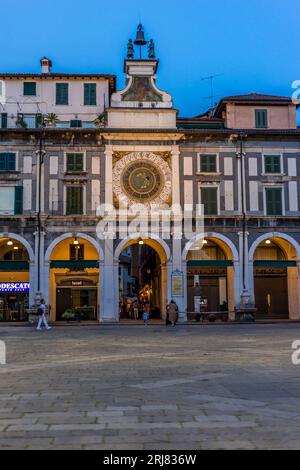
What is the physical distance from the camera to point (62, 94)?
4334 centimetres

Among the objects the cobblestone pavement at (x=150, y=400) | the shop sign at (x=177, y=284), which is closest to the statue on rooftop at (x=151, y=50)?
the shop sign at (x=177, y=284)

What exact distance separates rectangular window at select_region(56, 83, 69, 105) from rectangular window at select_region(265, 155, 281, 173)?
1578 cm

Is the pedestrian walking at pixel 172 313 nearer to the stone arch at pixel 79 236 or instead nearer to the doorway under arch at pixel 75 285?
the stone arch at pixel 79 236

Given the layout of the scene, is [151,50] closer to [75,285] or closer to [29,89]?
[29,89]

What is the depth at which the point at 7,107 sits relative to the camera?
142 ft

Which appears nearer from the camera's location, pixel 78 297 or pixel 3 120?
pixel 3 120

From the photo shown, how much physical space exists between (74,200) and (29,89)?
9.91m

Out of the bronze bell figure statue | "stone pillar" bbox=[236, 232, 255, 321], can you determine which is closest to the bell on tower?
the bronze bell figure statue

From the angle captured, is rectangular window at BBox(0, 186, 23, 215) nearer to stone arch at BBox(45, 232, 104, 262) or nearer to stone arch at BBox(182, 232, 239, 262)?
stone arch at BBox(45, 232, 104, 262)

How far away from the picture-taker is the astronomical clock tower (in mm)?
40250

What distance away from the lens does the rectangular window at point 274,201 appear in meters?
41.2

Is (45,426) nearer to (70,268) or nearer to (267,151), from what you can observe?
(70,268)

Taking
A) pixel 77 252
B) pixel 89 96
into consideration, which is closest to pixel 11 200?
pixel 77 252
